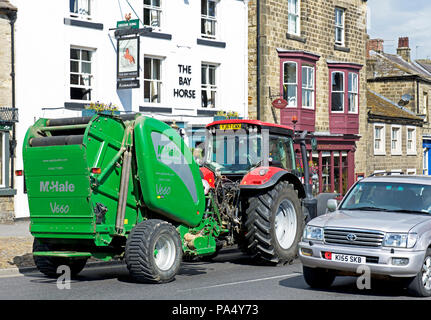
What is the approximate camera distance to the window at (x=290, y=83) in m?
30.2

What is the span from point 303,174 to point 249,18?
51.5 ft

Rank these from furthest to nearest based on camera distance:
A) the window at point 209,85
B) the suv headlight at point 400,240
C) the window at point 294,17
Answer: the window at point 294,17 → the window at point 209,85 → the suv headlight at point 400,240

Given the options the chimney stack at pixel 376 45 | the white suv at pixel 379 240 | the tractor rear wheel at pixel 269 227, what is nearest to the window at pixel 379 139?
the chimney stack at pixel 376 45

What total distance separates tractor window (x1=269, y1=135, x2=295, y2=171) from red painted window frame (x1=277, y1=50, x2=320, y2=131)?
49.7 ft

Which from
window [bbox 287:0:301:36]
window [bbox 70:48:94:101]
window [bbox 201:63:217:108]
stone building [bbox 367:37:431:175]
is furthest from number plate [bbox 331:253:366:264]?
stone building [bbox 367:37:431:175]

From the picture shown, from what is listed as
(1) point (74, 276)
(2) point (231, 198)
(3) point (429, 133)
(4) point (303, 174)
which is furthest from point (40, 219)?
(3) point (429, 133)

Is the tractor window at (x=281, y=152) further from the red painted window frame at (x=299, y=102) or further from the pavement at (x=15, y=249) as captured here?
the red painted window frame at (x=299, y=102)

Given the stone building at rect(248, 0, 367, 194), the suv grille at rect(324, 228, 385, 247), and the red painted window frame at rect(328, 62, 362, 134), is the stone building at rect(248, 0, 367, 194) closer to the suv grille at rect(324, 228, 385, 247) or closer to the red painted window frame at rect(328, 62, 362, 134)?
the red painted window frame at rect(328, 62, 362, 134)

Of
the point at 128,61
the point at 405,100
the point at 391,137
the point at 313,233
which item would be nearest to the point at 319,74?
the point at 391,137

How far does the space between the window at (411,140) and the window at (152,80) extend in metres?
19.9

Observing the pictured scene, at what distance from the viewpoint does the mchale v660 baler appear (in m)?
10.1

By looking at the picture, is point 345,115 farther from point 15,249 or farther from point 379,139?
point 15,249

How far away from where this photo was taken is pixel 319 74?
3222cm

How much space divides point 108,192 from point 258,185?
3.19 m
